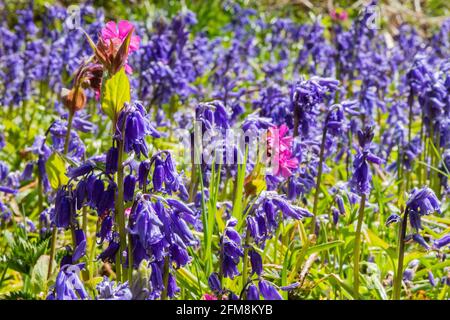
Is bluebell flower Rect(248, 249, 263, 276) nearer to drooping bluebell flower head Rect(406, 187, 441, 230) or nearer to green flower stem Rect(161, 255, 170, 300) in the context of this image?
green flower stem Rect(161, 255, 170, 300)

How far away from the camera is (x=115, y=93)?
2.30 metres

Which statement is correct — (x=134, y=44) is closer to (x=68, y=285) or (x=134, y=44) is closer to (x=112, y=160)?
(x=112, y=160)

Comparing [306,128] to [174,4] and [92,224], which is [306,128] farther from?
[174,4]

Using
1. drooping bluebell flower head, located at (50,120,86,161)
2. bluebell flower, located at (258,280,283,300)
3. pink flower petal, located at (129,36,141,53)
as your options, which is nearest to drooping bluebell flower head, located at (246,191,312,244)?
bluebell flower, located at (258,280,283,300)

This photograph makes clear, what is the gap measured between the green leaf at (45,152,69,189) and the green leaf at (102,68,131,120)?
1.80 ft

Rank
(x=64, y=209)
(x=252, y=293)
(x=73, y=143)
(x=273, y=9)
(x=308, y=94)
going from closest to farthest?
(x=252, y=293) → (x=64, y=209) → (x=308, y=94) → (x=73, y=143) → (x=273, y=9)

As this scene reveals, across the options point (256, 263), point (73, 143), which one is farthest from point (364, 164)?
point (73, 143)

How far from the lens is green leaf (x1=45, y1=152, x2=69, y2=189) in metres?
2.83

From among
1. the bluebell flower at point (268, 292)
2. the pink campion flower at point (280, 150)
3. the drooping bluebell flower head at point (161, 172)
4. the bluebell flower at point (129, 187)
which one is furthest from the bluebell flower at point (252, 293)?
the pink campion flower at point (280, 150)

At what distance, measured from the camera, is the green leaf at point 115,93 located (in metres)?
2.27

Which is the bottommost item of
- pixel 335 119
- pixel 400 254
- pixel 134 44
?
pixel 400 254

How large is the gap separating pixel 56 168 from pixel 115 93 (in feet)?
2.21

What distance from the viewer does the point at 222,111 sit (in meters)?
3.15

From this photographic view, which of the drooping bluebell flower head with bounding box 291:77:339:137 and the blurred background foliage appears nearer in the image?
the drooping bluebell flower head with bounding box 291:77:339:137
